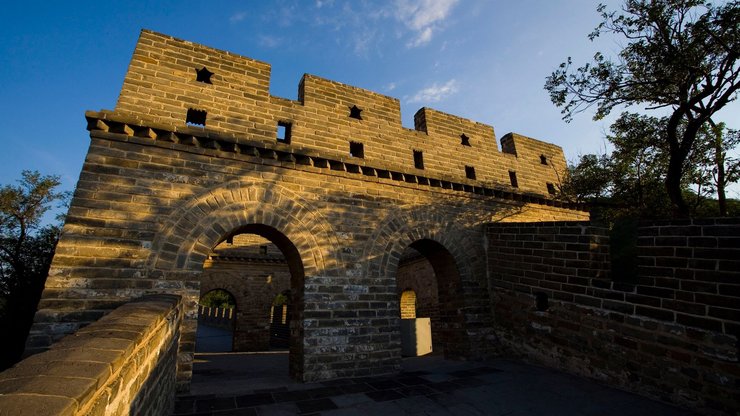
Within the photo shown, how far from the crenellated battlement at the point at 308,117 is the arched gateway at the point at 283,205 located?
0.03 meters

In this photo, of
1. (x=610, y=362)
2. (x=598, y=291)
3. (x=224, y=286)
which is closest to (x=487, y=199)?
(x=598, y=291)

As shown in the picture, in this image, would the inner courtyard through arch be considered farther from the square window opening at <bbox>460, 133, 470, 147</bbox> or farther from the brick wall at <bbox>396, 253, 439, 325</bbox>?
the square window opening at <bbox>460, 133, 470, 147</bbox>

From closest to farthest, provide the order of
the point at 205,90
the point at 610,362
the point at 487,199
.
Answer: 1. the point at 610,362
2. the point at 205,90
3. the point at 487,199

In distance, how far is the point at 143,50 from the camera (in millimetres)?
6488

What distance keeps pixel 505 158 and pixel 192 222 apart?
8.73 m

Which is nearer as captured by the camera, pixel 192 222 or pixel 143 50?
pixel 192 222

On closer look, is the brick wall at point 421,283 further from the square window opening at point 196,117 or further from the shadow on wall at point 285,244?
the square window opening at point 196,117

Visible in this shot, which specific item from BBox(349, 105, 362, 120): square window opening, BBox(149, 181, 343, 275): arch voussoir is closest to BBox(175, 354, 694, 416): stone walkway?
BBox(149, 181, 343, 275): arch voussoir

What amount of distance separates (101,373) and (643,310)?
654 centimetres

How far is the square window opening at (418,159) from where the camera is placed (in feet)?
28.4

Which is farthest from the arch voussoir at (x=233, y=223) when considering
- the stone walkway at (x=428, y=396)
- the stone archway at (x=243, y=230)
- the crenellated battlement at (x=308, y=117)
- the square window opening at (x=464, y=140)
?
the square window opening at (x=464, y=140)

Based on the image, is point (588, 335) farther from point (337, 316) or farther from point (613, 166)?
point (613, 166)

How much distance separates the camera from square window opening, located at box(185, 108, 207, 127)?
21.6 feet

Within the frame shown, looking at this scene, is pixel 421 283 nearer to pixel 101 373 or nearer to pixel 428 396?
pixel 428 396
